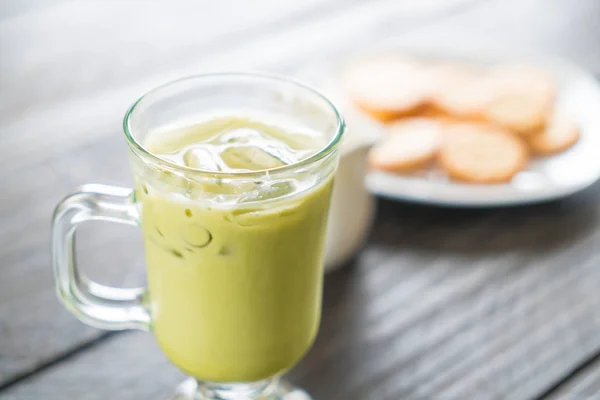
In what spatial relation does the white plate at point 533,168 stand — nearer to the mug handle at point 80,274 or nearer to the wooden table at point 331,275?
the wooden table at point 331,275

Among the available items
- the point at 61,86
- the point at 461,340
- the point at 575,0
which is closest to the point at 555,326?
the point at 461,340

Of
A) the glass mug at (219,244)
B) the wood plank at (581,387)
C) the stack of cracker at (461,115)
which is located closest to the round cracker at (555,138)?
the stack of cracker at (461,115)

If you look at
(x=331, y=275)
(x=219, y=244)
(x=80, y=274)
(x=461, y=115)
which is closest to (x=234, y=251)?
(x=219, y=244)

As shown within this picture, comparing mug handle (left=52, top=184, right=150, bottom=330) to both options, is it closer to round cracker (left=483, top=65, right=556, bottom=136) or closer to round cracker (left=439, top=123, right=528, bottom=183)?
round cracker (left=439, top=123, right=528, bottom=183)

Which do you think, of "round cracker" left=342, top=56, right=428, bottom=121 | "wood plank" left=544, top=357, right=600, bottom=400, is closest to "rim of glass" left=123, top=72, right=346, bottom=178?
"wood plank" left=544, top=357, right=600, bottom=400

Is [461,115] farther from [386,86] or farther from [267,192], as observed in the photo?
[267,192]

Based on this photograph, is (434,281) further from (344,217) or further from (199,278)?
(199,278)

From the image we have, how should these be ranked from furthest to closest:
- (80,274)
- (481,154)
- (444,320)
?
(481,154)
(444,320)
(80,274)
